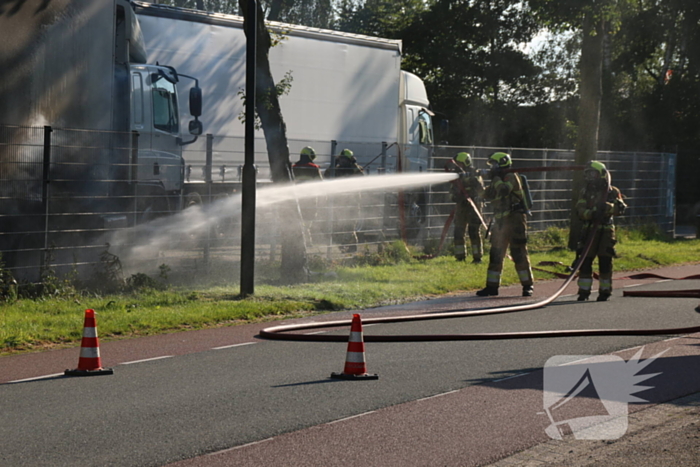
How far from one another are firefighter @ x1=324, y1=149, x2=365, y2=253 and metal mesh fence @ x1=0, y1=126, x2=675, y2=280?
0.08 ft

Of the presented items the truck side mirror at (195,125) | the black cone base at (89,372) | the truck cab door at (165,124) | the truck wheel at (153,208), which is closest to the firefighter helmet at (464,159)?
the truck side mirror at (195,125)

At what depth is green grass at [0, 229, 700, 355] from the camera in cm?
938

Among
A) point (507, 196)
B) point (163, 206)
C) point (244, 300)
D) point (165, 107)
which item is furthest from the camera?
point (165, 107)

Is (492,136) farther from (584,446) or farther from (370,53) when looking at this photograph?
(584,446)

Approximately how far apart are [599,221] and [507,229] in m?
1.34

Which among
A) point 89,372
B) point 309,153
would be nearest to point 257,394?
point 89,372

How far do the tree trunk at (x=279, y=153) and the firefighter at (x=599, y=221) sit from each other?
4192 mm

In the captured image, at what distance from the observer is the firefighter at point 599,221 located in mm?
12180

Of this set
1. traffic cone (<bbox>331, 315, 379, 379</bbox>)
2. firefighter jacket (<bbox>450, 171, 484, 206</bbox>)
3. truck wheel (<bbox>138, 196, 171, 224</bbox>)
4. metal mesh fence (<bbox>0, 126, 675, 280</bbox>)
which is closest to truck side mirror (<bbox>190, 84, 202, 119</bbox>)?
metal mesh fence (<bbox>0, 126, 675, 280</bbox>)

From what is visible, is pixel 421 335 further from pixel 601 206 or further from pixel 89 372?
pixel 601 206

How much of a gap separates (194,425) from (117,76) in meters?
9.78

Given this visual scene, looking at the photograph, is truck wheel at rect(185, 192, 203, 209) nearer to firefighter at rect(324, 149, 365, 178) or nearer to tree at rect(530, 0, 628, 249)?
firefighter at rect(324, 149, 365, 178)

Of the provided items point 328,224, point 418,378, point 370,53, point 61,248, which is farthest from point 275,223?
point 418,378

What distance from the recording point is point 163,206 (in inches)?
537
